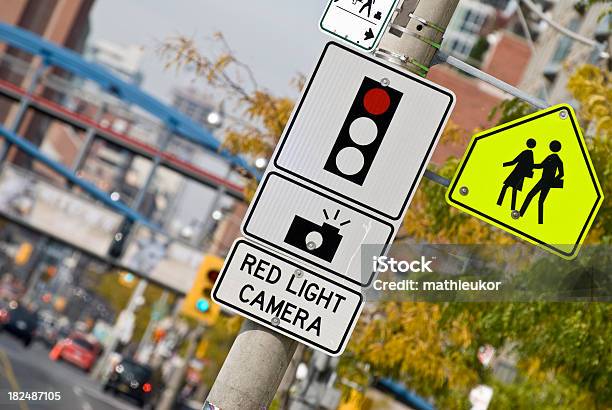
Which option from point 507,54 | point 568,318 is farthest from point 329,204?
point 507,54

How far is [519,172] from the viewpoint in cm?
595

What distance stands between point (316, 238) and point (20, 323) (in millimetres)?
58563

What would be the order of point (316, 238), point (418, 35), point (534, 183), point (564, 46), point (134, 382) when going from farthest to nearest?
point (564, 46), point (134, 382), point (534, 183), point (418, 35), point (316, 238)

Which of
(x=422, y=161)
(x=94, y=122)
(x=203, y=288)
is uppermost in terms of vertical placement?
(x=422, y=161)

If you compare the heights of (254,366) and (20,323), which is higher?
(254,366)

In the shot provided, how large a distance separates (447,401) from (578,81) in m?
14.7

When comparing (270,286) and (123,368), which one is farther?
(123,368)

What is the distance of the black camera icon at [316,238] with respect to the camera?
5.16 m

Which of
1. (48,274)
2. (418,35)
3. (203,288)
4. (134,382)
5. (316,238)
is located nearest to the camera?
(316,238)

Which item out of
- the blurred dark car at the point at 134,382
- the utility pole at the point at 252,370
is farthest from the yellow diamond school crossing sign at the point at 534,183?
the blurred dark car at the point at 134,382

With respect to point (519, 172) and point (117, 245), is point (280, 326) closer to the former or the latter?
point (519, 172)

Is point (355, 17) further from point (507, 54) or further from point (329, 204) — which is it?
point (507, 54)

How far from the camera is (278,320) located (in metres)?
5.23

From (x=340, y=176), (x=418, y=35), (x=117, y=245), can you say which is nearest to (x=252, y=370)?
(x=340, y=176)
